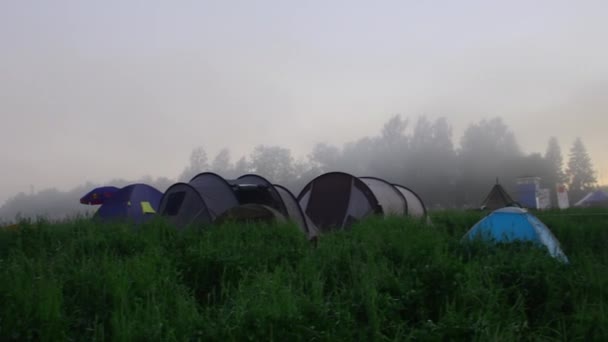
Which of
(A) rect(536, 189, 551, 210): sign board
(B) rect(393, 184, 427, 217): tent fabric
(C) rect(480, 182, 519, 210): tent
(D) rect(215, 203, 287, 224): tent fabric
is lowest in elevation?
(A) rect(536, 189, 551, 210): sign board

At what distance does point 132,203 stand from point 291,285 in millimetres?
10116

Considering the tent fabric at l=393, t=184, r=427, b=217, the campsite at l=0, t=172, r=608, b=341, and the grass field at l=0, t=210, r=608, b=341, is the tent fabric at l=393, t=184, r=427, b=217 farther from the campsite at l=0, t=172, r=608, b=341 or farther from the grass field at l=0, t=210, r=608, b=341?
the grass field at l=0, t=210, r=608, b=341

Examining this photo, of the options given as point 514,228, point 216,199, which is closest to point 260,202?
point 216,199

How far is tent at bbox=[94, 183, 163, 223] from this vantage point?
514 inches

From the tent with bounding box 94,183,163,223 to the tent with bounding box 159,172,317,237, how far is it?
2212 mm

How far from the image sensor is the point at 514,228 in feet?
24.3

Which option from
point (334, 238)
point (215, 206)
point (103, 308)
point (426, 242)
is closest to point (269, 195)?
point (215, 206)

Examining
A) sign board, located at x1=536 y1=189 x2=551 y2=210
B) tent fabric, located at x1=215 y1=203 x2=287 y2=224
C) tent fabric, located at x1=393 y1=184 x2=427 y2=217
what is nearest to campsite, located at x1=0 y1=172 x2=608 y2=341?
tent fabric, located at x1=215 y1=203 x2=287 y2=224

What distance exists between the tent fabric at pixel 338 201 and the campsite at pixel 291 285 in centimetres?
365

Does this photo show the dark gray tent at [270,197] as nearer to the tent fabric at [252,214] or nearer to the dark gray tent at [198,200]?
the dark gray tent at [198,200]

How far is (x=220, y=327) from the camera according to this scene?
3.27 meters

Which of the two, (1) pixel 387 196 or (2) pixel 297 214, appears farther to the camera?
(1) pixel 387 196

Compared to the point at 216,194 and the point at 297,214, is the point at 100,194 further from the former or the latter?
the point at 297,214

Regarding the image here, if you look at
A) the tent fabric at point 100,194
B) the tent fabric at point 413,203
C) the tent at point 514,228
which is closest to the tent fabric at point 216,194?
the tent fabric at point 100,194
